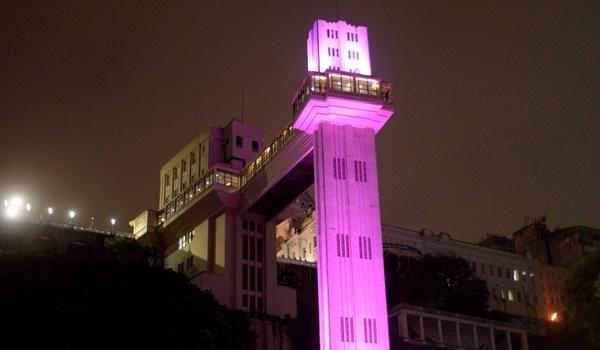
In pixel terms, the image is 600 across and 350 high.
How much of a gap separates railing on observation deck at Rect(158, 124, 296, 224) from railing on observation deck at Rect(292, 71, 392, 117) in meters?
7.17

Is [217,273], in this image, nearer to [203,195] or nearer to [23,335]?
[203,195]

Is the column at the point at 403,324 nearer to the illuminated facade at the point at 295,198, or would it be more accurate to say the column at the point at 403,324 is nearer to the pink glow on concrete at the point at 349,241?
the illuminated facade at the point at 295,198

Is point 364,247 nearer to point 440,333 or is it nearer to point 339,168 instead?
point 339,168

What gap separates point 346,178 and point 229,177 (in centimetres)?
2092

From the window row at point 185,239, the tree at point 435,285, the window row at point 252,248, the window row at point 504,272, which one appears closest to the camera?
the window row at point 252,248

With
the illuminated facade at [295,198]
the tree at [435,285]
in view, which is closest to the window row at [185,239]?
the illuminated facade at [295,198]

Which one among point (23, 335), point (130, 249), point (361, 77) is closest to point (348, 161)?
point (361, 77)

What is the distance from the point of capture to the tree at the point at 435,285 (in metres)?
81.9

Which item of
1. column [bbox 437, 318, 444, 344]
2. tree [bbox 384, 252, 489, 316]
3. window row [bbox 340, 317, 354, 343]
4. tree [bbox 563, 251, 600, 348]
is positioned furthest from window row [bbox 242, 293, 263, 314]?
tree [bbox 563, 251, 600, 348]

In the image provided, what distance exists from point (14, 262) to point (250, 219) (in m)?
28.7

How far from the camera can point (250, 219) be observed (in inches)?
2751

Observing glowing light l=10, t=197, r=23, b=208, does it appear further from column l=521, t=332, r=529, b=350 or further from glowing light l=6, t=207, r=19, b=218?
column l=521, t=332, r=529, b=350

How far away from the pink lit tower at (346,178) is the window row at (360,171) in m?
0.07

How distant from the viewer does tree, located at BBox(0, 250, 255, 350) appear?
126 feet
